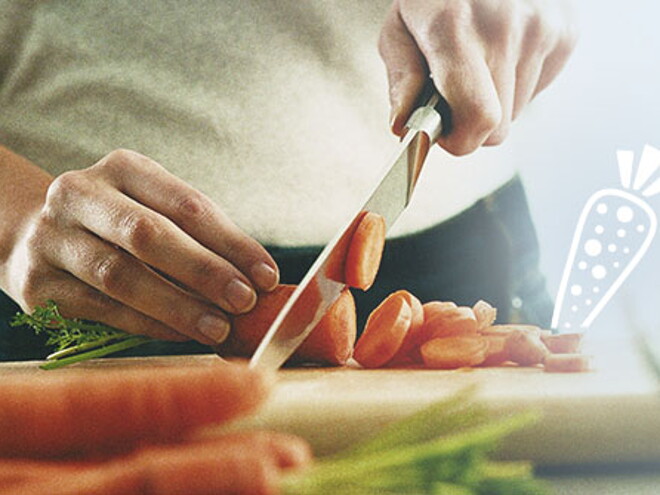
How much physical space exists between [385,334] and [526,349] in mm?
123

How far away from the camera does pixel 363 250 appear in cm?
67

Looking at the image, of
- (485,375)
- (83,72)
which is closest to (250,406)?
(485,375)

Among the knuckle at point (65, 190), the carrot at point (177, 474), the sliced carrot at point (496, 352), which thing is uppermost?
the knuckle at point (65, 190)

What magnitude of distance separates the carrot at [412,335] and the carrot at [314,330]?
0.05m

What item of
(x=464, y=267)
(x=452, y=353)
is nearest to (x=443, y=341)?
(x=452, y=353)

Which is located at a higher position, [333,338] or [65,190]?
[65,190]

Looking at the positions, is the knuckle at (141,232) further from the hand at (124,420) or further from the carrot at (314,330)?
the hand at (124,420)

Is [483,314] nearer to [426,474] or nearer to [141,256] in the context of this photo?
[141,256]

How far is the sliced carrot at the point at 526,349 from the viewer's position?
2.42 feet

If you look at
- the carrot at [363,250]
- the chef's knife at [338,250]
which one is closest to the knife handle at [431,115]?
the chef's knife at [338,250]

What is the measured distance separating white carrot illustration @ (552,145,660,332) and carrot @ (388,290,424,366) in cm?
51

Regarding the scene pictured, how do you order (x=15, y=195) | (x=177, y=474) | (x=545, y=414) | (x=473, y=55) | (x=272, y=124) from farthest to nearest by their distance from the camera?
(x=272, y=124) < (x=15, y=195) < (x=473, y=55) < (x=545, y=414) < (x=177, y=474)

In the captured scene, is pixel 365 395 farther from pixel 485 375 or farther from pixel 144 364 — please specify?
pixel 144 364

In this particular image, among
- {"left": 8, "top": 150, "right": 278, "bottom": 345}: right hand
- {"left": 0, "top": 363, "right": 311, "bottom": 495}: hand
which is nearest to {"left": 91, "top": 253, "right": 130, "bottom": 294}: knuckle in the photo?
{"left": 8, "top": 150, "right": 278, "bottom": 345}: right hand
